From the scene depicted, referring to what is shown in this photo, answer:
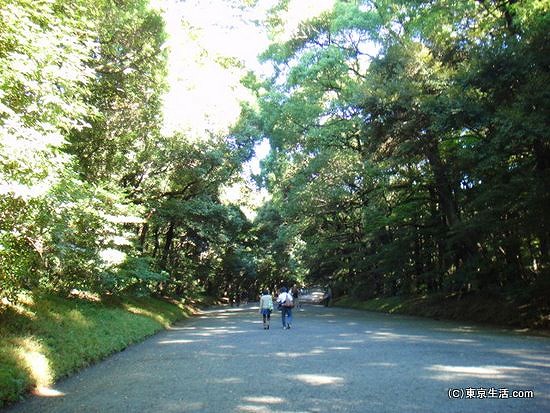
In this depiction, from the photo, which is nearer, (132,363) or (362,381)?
(362,381)

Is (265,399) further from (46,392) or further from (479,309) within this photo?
(479,309)

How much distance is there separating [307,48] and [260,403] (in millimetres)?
25375

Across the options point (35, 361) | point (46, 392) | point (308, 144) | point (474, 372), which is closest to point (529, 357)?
point (474, 372)

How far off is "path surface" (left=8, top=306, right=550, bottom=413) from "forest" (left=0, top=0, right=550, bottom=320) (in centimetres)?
260

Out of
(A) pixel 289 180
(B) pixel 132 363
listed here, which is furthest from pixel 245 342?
(A) pixel 289 180

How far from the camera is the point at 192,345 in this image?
495 inches

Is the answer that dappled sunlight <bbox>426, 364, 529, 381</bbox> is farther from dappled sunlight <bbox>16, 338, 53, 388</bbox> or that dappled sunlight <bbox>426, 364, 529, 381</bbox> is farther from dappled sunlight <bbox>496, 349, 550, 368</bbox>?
dappled sunlight <bbox>16, 338, 53, 388</bbox>

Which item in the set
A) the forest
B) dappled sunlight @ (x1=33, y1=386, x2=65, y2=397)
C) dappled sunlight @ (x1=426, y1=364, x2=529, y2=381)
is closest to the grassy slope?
the forest

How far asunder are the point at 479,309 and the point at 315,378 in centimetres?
1454

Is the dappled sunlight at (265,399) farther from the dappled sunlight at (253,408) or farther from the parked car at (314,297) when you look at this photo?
the parked car at (314,297)

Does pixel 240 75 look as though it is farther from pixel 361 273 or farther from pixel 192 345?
pixel 361 273

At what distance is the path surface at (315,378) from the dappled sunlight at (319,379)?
16 mm

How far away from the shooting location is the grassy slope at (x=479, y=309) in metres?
15.6

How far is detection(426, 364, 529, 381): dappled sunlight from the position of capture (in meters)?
7.13
